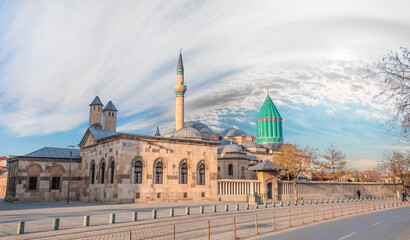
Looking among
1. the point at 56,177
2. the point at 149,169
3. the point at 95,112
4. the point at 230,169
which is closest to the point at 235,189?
the point at 149,169

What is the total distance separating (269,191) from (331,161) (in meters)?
22.7

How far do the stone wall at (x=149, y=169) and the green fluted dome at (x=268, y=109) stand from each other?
162 feet

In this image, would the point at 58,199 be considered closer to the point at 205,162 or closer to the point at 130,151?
the point at 130,151

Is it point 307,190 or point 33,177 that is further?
point 307,190

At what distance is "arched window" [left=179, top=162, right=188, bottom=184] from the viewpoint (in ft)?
94.9

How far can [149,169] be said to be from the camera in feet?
88.2

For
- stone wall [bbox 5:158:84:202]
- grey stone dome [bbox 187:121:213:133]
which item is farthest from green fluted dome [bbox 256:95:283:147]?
stone wall [bbox 5:158:84:202]

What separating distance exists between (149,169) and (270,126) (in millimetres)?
55079

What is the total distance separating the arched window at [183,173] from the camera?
94.9 ft

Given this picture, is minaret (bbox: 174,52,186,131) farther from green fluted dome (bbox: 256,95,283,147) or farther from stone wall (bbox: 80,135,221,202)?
green fluted dome (bbox: 256,95,283,147)

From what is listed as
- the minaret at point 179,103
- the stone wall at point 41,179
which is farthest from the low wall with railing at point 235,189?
the minaret at point 179,103

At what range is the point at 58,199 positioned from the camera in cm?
3192

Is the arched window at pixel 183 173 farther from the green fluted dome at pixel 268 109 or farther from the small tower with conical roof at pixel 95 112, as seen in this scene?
the green fluted dome at pixel 268 109

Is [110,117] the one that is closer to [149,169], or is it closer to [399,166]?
[149,169]
